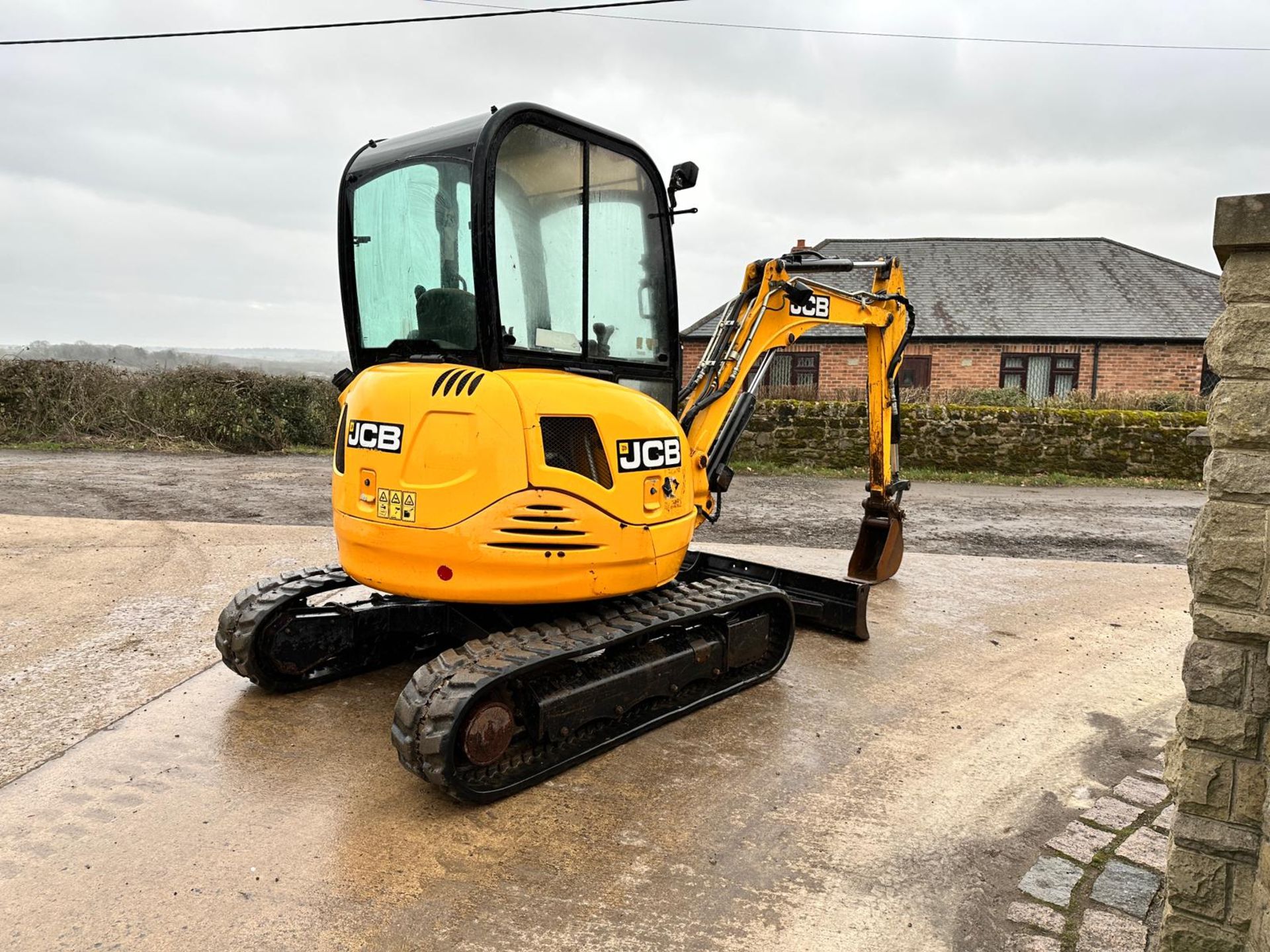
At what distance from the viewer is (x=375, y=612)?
5145 millimetres

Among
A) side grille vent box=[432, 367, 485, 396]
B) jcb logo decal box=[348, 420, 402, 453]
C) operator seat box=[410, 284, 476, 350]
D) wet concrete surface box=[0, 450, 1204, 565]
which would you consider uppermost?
operator seat box=[410, 284, 476, 350]

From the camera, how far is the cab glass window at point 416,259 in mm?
4207

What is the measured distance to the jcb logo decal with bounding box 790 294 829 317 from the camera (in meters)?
6.18

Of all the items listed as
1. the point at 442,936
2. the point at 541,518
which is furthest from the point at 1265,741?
the point at 541,518

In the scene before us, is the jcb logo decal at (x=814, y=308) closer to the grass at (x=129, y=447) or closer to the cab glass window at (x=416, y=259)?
the cab glass window at (x=416, y=259)

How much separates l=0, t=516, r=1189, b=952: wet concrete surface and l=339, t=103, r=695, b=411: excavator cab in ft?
6.27

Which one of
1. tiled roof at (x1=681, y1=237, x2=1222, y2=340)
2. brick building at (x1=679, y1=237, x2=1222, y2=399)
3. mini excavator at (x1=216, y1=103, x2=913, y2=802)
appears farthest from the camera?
tiled roof at (x1=681, y1=237, x2=1222, y2=340)

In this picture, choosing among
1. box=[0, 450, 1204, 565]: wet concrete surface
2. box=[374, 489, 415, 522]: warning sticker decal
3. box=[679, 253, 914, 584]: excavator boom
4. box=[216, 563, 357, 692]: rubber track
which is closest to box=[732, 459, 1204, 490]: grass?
box=[0, 450, 1204, 565]: wet concrete surface

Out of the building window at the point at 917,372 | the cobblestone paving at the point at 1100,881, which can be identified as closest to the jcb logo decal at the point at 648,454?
the cobblestone paving at the point at 1100,881

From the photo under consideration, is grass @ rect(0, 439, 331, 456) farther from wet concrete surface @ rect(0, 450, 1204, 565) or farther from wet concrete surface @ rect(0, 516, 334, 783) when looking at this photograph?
wet concrete surface @ rect(0, 516, 334, 783)

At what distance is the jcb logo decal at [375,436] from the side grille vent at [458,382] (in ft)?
0.84

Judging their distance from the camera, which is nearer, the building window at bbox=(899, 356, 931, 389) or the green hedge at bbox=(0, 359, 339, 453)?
the green hedge at bbox=(0, 359, 339, 453)

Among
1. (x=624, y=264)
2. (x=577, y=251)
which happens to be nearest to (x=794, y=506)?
(x=624, y=264)

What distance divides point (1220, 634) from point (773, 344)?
404 centimetres
